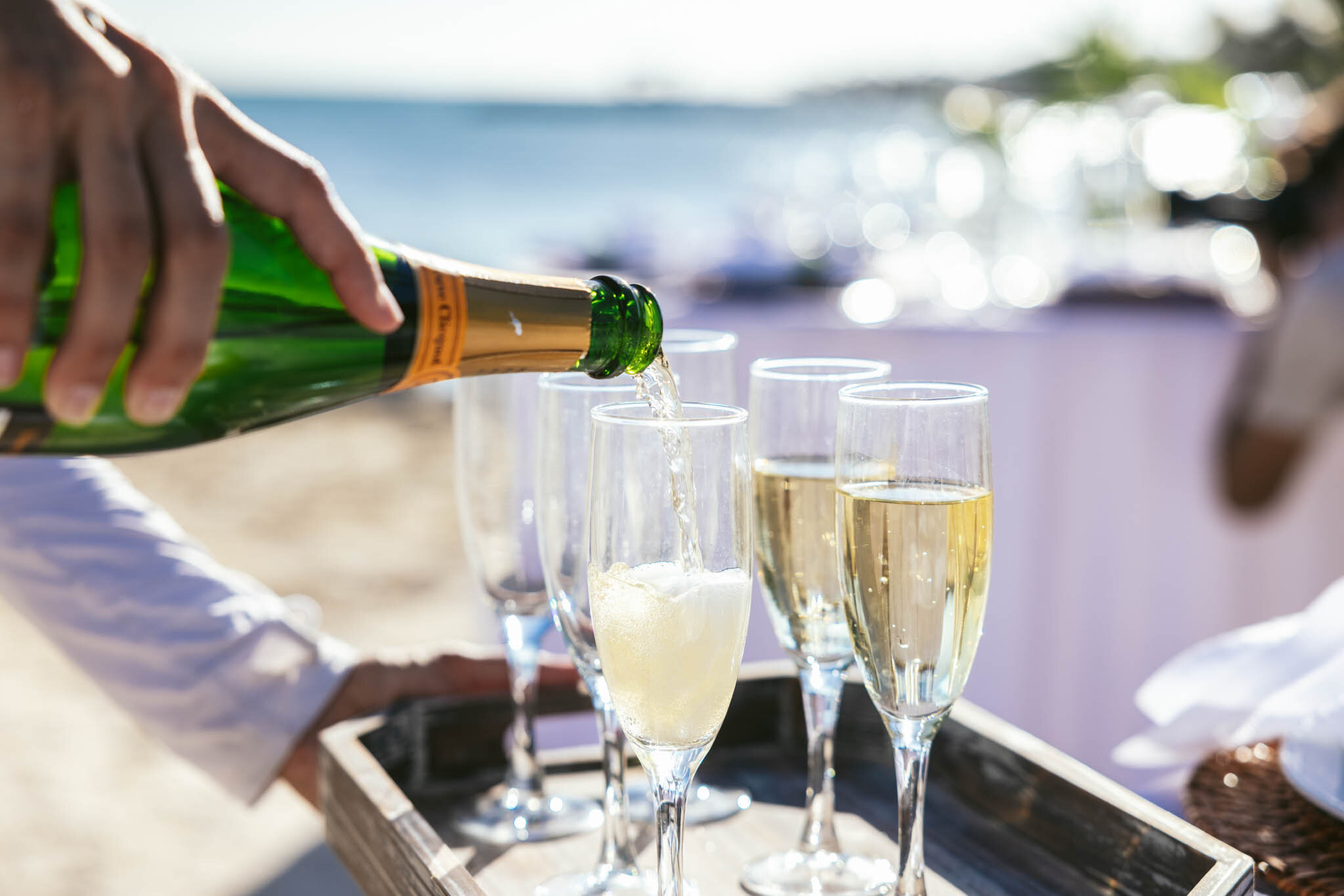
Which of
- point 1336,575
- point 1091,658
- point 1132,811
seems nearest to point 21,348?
point 1132,811

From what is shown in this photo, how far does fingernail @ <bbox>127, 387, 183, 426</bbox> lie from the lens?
527mm

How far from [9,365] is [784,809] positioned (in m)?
0.75

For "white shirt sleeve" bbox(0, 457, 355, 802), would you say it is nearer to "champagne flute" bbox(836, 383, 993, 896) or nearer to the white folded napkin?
"champagne flute" bbox(836, 383, 993, 896)

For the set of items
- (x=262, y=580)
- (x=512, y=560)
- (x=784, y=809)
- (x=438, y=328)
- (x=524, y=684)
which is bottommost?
(x=262, y=580)

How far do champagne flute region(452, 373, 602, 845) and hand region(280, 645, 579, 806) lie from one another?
10 cm

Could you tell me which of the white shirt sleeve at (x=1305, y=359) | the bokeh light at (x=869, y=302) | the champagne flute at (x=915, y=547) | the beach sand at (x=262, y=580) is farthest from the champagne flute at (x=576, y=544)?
the white shirt sleeve at (x=1305, y=359)

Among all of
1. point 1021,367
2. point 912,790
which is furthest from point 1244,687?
point 1021,367

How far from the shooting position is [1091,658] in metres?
2.41

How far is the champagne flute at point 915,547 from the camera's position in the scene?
75 centimetres

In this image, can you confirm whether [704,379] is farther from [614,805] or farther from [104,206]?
[104,206]

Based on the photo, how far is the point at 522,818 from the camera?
1.03 m

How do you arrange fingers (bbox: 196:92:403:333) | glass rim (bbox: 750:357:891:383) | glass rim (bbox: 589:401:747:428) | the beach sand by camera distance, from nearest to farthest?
1. fingers (bbox: 196:92:403:333)
2. glass rim (bbox: 589:401:747:428)
3. glass rim (bbox: 750:357:891:383)
4. the beach sand

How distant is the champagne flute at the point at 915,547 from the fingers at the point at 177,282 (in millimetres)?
398

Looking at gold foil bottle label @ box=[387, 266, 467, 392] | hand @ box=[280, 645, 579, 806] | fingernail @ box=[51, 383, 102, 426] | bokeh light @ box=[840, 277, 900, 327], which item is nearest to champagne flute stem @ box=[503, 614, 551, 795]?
hand @ box=[280, 645, 579, 806]
